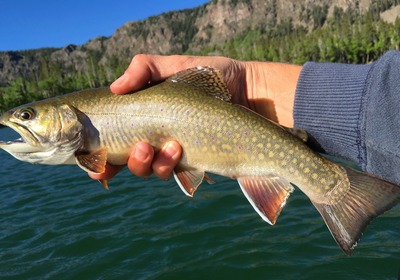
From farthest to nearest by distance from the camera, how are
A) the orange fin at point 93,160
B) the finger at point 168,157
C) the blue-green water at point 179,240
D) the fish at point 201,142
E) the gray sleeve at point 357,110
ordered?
1. the blue-green water at point 179,240
2. the finger at point 168,157
3. the orange fin at point 93,160
4. the fish at point 201,142
5. the gray sleeve at point 357,110

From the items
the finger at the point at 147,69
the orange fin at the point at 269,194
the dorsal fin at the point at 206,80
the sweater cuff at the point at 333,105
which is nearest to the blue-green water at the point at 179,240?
the sweater cuff at the point at 333,105

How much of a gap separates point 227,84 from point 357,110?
→ 2.07 m

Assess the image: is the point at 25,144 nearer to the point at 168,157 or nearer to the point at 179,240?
the point at 168,157

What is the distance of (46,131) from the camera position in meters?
4.44

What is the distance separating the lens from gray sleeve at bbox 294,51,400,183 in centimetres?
373

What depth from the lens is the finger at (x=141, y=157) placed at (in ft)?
14.6

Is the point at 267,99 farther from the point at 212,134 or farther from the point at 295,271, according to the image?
the point at 295,271

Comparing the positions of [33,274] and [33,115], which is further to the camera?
[33,274]

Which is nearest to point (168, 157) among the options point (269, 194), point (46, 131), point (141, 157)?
point (141, 157)

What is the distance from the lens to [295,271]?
828 centimetres

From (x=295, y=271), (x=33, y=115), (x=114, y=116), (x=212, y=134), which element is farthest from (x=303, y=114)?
(x=295, y=271)

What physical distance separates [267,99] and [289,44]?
136683mm

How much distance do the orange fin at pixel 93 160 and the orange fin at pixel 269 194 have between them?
1.53 metres

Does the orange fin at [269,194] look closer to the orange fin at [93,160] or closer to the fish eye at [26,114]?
the orange fin at [93,160]
